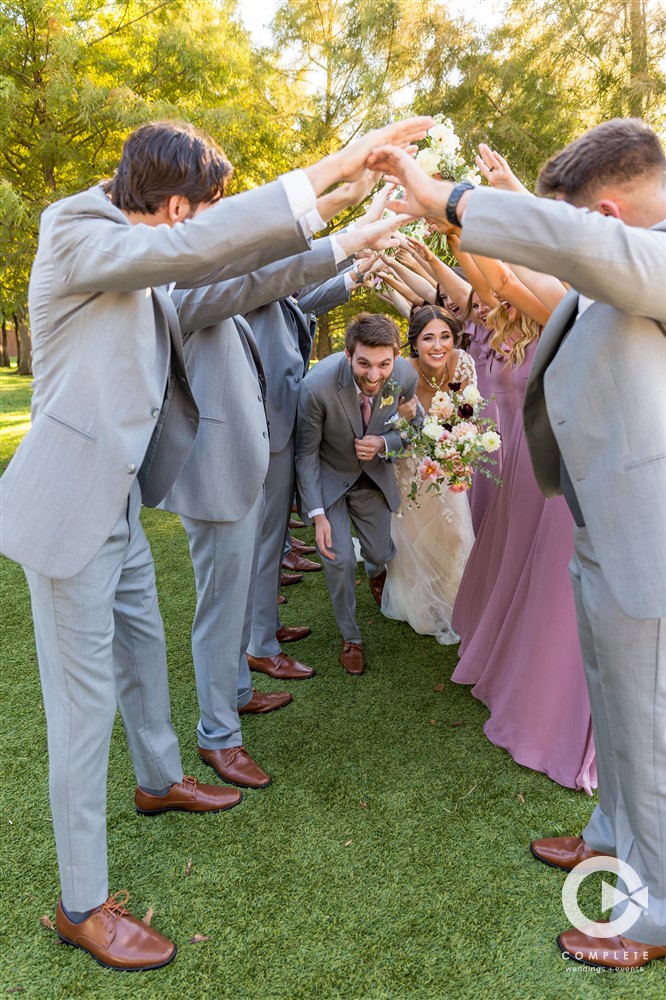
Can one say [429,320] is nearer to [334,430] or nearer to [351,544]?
[334,430]

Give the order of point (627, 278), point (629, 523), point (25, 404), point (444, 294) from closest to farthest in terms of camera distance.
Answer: point (627, 278)
point (629, 523)
point (444, 294)
point (25, 404)

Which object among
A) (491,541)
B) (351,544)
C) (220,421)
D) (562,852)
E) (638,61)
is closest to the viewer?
(562,852)

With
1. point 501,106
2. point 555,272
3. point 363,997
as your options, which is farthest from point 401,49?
point 363,997

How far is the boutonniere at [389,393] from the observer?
4594 millimetres

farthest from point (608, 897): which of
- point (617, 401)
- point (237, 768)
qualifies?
point (617, 401)

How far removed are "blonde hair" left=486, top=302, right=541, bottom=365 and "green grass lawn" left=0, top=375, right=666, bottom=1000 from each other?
6.27ft

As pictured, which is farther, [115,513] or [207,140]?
[207,140]

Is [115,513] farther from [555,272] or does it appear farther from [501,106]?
[501,106]

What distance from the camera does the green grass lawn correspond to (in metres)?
2.42

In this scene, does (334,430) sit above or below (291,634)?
above

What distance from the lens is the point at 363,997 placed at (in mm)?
2334

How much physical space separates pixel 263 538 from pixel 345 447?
78 centimetres

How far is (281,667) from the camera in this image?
4586 mm

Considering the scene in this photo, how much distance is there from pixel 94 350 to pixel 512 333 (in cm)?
227
